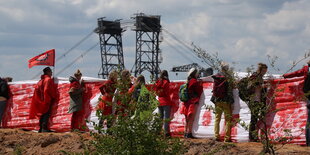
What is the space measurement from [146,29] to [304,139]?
50.1 m

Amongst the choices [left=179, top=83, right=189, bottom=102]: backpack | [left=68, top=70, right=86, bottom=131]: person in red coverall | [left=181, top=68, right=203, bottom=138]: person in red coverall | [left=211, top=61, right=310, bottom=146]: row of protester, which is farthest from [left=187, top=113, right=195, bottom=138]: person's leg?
[left=68, top=70, right=86, bottom=131]: person in red coverall

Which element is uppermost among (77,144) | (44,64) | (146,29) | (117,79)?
(146,29)

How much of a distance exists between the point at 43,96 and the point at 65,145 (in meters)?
2.77

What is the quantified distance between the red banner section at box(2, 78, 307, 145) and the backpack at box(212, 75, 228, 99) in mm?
355

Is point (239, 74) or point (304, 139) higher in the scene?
point (239, 74)

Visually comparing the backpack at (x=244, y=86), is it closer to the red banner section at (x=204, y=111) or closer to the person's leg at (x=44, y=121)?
the red banner section at (x=204, y=111)

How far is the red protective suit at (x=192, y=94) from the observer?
1249cm

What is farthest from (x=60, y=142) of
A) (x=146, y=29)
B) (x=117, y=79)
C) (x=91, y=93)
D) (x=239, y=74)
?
(x=146, y=29)

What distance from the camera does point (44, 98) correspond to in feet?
50.4

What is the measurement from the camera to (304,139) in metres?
10.9

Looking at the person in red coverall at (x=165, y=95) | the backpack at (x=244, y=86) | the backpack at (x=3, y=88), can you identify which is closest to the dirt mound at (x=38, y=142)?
the backpack at (x=3, y=88)

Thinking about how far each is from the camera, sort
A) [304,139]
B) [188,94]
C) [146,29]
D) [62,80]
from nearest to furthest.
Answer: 1. [304,139]
2. [188,94]
3. [62,80]
4. [146,29]

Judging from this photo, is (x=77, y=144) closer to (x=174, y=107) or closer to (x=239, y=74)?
(x=174, y=107)

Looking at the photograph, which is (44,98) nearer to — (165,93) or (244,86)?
(165,93)
